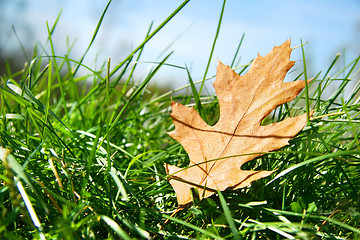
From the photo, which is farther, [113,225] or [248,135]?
[248,135]

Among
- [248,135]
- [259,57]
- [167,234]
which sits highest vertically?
[259,57]

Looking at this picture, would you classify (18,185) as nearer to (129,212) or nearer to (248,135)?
(129,212)

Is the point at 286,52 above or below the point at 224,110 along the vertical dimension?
above

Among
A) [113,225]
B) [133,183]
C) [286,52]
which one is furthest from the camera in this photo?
[133,183]

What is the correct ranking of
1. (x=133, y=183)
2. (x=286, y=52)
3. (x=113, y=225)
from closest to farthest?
1. (x=113, y=225)
2. (x=286, y=52)
3. (x=133, y=183)

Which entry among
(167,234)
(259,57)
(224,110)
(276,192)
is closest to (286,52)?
(259,57)

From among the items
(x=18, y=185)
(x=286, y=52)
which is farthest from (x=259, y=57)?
(x=18, y=185)
